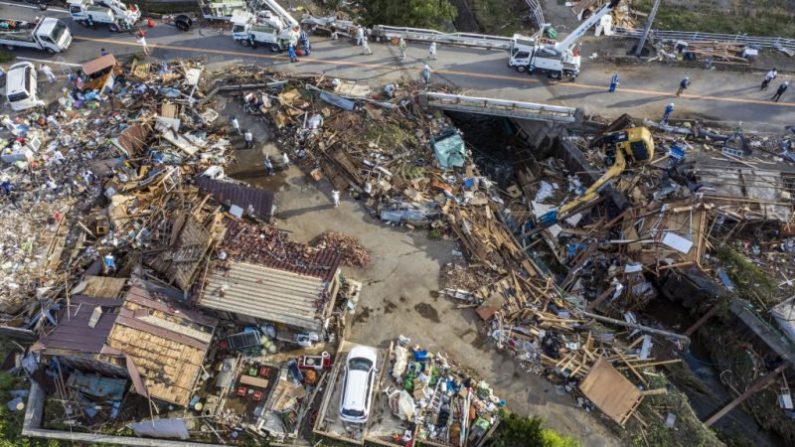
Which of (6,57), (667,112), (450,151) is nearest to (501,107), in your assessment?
(450,151)

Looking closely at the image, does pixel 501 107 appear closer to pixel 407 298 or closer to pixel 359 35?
pixel 359 35

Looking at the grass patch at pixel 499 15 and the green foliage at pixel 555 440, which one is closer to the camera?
the green foliage at pixel 555 440

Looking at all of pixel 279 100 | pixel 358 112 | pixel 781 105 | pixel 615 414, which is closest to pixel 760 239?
pixel 781 105

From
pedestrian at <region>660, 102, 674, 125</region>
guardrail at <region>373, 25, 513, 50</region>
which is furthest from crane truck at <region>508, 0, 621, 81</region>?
pedestrian at <region>660, 102, 674, 125</region>

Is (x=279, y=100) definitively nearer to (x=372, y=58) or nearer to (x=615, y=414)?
(x=372, y=58)

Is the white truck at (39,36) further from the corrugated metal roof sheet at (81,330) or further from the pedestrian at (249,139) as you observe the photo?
the corrugated metal roof sheet at (81,330)

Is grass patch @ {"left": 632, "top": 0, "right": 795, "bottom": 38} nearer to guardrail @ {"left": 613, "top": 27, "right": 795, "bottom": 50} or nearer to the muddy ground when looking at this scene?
guardrail @ {"left": 613, "top": 27, "right": 795, "bottom": 50}

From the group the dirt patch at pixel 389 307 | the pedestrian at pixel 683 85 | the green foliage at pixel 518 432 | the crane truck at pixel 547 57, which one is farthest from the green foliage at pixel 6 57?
the pedestrian at pixel 683 85
